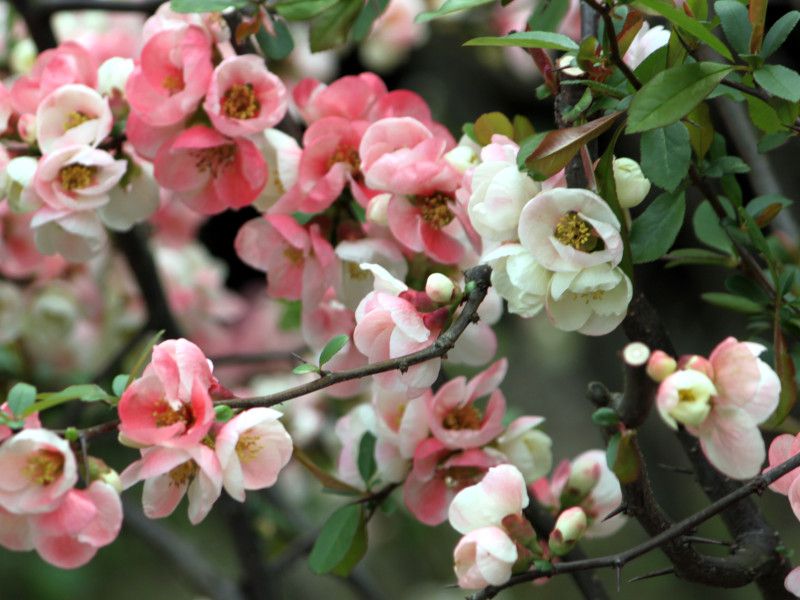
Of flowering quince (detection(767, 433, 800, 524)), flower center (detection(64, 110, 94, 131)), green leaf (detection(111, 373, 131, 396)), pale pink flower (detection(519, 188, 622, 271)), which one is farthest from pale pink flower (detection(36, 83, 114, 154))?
flowering quince (detection(767, 433, 800, 524))

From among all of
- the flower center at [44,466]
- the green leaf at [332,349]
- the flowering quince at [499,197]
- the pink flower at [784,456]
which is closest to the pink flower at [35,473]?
the flower center at [44,466]

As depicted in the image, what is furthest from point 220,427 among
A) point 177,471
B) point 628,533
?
point 628,533

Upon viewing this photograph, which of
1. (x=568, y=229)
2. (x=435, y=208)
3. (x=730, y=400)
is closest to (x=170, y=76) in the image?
(x=435, y=208)

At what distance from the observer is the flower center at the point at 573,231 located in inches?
22.1

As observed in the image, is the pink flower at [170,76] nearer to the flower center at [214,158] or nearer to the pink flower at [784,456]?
the flower center at [214,158]

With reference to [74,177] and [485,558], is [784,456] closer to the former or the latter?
[485,558]

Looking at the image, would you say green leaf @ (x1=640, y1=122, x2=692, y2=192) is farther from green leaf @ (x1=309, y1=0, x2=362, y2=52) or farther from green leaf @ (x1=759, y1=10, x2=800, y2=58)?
green leaf @ (x1=309, y1=0, x2=362, y2=52)

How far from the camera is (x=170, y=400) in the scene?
0.57 metres

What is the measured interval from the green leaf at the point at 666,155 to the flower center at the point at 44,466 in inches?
13.3

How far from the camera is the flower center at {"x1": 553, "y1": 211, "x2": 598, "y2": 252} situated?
0.56m

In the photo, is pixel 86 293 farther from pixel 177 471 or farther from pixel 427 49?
pixel 427 49

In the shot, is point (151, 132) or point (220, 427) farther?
point (151, 132)

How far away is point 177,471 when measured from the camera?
59 cm

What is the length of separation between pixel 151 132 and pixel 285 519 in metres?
0.77
